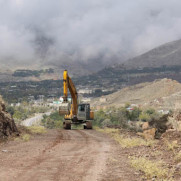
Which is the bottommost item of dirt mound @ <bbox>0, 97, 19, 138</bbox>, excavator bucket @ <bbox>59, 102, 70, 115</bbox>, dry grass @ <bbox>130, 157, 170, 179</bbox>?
dry grass @ <bbox>130, 157, 170, 179</bbox>

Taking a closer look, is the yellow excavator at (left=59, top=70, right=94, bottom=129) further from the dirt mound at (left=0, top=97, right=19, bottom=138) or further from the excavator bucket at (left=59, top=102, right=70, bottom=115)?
the dirt mound at (left=0, top=97, right=19, bottom=138)

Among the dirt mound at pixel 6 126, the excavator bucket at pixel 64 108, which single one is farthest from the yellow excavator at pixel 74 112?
the dirt mound at pixel 6 126

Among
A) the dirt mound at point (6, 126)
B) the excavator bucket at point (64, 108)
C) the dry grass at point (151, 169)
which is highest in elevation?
the excavator bucket at point (64, 108)

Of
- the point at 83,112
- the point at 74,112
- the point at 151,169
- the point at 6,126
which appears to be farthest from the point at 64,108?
the point at 151,169

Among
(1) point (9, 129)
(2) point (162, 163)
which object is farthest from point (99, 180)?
(1) point (9, 129)

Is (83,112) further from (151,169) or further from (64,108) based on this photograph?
(151,169)

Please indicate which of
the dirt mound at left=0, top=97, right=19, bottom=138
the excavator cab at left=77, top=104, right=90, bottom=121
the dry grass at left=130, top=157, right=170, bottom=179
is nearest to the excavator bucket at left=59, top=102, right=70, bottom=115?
the excavator cab at left=77, top=104, right=90, bottom=121

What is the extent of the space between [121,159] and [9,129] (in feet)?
52.6

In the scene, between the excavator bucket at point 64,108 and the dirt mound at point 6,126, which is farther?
the excavator bucket at point 64,108

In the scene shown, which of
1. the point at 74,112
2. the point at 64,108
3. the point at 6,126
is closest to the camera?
the point at 6,126

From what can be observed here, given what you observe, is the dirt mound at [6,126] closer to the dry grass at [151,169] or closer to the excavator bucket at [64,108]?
the dry grass at [151,169]

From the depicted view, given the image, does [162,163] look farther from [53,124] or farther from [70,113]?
[53,124]

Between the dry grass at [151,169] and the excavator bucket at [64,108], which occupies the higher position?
the excavator bucket at [64,108]

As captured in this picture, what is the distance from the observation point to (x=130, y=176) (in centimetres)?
1291
